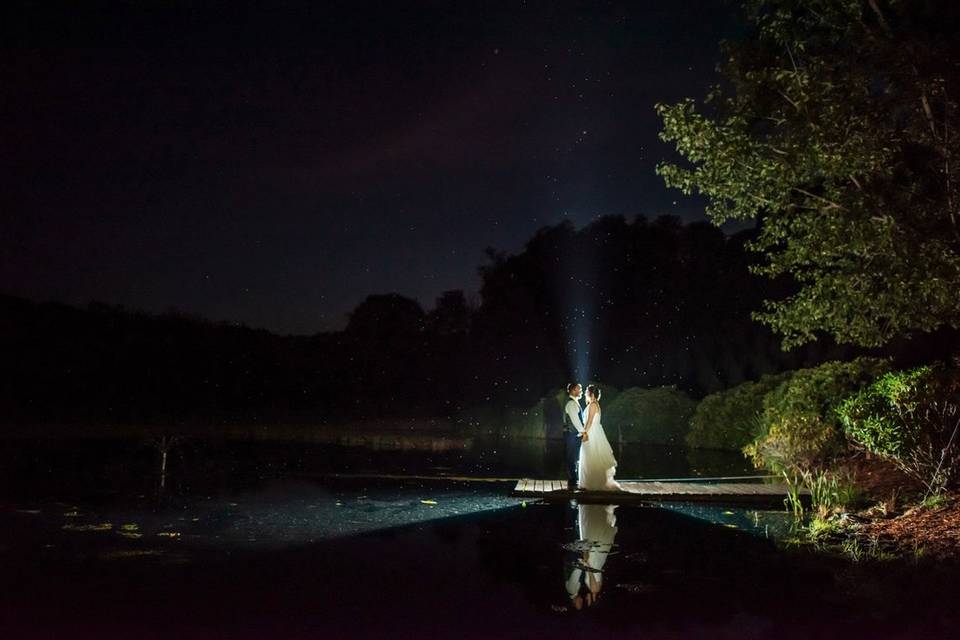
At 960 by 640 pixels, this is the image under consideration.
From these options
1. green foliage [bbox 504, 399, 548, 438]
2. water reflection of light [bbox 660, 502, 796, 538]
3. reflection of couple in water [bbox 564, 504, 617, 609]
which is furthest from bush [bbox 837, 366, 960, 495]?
green foliage [bbox 504, 399, 548, 438]

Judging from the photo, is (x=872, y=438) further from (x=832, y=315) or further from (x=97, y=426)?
(x=97, y=426)

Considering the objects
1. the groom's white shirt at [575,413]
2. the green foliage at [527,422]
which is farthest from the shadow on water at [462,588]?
the green foliage at [527,422]

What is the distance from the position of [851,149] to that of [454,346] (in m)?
33.7

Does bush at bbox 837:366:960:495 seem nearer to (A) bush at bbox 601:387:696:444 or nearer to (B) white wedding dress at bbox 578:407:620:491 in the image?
(B) white wedding dress at bbox 578:407:620:491

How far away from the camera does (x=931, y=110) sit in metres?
12.1

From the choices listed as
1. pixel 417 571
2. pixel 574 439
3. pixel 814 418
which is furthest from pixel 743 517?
pixel 417 571

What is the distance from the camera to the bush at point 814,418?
16625mm

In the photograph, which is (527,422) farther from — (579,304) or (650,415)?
(579,304)

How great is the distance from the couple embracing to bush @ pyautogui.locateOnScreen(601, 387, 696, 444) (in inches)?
616

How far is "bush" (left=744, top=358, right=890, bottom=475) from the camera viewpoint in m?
16.6

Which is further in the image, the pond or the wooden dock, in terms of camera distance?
the wooden dock

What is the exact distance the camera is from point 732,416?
1023 inches

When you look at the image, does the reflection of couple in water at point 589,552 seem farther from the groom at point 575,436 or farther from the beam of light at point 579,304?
the beam of light at point 579,304

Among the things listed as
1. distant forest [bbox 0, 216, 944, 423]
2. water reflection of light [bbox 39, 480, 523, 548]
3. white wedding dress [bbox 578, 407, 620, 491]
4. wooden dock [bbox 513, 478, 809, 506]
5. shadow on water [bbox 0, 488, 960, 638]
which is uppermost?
distant forest [bbox 0, 216, 944, 423]
